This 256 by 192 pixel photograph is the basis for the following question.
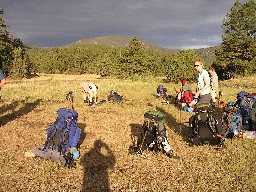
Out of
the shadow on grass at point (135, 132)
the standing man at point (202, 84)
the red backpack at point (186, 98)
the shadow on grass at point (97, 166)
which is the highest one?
the standing man at point (202, 84)

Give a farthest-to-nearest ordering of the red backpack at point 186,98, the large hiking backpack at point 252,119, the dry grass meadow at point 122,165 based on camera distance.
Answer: the red backpack at point 186,98, the large hiking backpack at point 252,119, the dry grass meadow at point 122,165

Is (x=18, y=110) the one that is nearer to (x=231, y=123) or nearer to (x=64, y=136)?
(x=64, y=136)

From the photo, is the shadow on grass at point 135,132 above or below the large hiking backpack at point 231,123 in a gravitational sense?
below

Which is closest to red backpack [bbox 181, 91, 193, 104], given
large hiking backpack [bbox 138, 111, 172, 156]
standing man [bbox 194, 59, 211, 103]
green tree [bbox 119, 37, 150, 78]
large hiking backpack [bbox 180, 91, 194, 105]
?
large hiking backpack [bbox 180, 91, 194, 105]

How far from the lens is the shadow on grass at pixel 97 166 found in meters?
7.82

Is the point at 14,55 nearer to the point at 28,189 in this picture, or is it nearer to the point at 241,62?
the point at 241,62

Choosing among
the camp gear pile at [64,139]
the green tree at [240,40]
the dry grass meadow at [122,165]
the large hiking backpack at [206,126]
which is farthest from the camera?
the green tree at [240,40]

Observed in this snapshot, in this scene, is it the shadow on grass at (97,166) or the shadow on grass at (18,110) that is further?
the shadow on grass at (18,110)

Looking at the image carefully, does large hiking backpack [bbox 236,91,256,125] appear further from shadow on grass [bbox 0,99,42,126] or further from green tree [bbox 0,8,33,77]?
green tree [bbox 0,8,33,77]

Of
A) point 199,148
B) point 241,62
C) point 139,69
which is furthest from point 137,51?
point 199,148

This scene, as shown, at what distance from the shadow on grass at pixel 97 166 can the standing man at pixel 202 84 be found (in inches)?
146

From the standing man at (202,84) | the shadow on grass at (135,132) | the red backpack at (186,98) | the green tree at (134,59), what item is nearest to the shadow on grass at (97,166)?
the shadow on grass at (135,132)

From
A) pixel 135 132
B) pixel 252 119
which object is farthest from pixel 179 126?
pixel 252 119

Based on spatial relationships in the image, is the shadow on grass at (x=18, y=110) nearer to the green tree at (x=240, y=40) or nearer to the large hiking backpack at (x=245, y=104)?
the large hiking backpack at (x=245, y=104)
